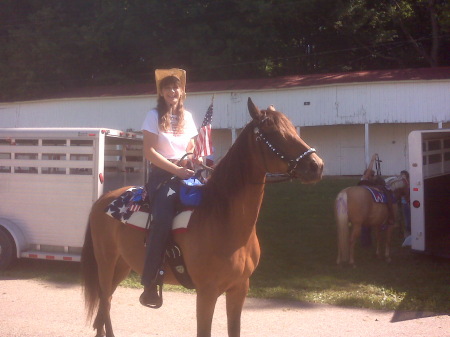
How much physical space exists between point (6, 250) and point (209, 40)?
2925 cm

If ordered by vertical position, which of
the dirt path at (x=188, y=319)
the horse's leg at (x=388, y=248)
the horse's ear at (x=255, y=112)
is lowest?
the dirt path at (x=188, y=319)

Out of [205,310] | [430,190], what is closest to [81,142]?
[205,310]

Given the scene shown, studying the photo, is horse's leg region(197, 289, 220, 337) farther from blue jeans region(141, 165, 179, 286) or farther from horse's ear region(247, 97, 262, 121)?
horse's ear region(247, 97, 262, 121)

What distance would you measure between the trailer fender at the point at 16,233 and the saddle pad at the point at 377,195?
289 inches

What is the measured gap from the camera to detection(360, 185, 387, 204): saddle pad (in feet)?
38.2

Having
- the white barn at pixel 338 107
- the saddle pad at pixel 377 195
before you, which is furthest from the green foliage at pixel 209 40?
the saddle pad at pixel 377 195

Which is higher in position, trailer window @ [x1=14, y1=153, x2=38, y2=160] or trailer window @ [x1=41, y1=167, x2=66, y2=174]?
trailer window @ [x1=14, y1=153, x2=38, y2=160]

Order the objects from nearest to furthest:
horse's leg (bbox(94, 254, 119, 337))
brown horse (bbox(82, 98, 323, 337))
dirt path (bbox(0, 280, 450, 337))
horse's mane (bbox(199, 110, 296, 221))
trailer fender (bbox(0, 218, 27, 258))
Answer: brown horse (bbox(82, 98, 323, 337))
horse's mane (bbox(199, 110, 296, 221))
horse's leg (bbox(94, 254, 119, 337))
dirt path (bbox(0, 280, 450, 337))
trailer fender (bbox(0, 218, 27, 258))

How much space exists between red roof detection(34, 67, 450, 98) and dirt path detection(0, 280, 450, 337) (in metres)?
25.0

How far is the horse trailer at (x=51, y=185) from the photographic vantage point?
33.3 feet

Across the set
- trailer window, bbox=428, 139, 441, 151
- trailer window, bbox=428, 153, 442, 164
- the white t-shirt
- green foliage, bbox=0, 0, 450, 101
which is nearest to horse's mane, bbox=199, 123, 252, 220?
the white t-shirt

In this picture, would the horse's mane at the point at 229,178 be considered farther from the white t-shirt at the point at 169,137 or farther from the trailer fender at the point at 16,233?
the trailer fender at the point at 16,233

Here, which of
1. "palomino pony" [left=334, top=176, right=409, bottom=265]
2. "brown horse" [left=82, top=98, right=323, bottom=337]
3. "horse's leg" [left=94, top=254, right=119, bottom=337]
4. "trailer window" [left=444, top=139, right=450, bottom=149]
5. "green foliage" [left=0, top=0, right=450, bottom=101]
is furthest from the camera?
"green foliage" [left=0, top=0, right=450, bottom=101]

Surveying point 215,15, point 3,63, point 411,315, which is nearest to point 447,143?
point 411,315
